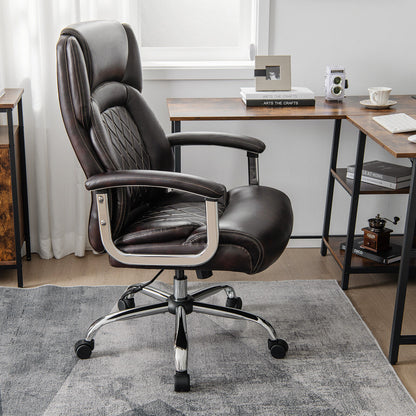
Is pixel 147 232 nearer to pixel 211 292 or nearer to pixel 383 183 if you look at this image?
pixel 211 292

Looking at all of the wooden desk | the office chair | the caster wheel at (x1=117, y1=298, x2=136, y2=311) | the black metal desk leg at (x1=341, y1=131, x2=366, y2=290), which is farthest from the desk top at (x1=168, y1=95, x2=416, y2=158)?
the caster wheel at (x1=117, y1=298, x2=136, y2=311)

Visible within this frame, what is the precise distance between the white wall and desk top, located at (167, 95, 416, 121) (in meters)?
0.16

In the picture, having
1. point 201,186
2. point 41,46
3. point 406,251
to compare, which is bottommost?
point 406,251

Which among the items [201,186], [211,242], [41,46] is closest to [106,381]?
[211,242]

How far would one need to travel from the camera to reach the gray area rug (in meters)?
1.87

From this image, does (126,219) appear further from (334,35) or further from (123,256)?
(334,35)

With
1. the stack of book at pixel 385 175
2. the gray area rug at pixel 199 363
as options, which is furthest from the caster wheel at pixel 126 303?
the stack of book at pixel 385 175

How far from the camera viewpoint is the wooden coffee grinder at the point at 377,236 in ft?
8.66

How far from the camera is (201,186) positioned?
170 cm

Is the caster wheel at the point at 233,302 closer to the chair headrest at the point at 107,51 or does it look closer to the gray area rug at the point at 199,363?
the gray area rug at the point at 199,363

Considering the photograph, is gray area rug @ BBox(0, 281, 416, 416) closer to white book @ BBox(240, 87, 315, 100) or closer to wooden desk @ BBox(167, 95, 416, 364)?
wooden desk @ BBox(167, 95, 416, 364)

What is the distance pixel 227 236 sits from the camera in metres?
1.79

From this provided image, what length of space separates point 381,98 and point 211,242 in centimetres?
116

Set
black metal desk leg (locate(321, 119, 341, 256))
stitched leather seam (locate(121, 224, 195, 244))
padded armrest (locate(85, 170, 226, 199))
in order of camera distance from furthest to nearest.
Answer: black metal desk leg (locate(321, 119, 341, 256)) < stitched leather seam (locate(121, 224, 195, 244)) < padded armrest (locate(85, 170, 226, 199))
